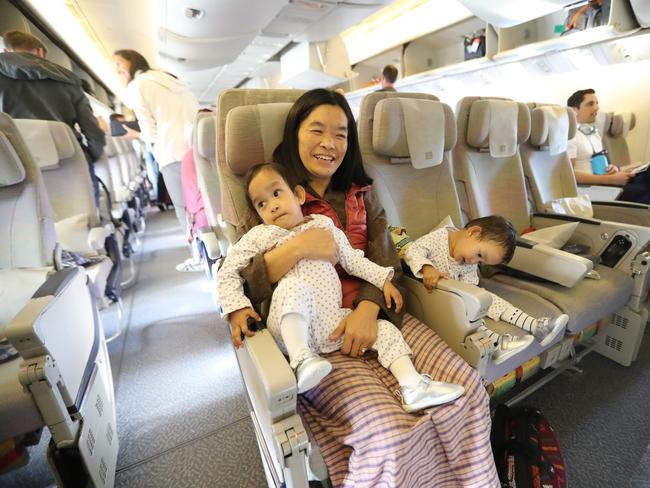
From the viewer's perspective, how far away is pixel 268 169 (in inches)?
45.8

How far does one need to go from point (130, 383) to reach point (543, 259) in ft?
8.00

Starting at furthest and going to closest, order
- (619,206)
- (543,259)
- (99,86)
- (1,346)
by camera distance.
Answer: (99,86) → (619,206) → (543,259) → (1,346)

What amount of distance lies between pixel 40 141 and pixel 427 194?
2575mm

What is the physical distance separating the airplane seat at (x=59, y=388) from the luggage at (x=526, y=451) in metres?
1.49

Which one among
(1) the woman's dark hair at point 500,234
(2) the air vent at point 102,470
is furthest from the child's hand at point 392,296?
(2) the air vent at point 102,470

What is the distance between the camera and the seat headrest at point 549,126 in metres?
2.34

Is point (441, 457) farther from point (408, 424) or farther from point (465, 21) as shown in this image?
point (465, 21)

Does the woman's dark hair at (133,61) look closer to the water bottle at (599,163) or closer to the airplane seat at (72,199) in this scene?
the airplane seat at (72,199)

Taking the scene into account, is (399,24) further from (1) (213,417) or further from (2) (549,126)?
(1) (213,417)

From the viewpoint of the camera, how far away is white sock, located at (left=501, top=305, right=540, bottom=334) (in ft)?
4.35

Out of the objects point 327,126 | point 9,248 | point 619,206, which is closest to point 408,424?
point 327,126

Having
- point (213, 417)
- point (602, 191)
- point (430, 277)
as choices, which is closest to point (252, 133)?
point (430, 277)

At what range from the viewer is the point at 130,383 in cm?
193

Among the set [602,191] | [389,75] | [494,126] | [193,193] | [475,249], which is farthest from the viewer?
[389,75]
